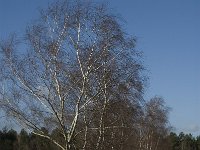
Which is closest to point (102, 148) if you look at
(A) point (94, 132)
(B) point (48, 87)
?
(A) point (94, 132)

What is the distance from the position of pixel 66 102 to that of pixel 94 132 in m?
1.91

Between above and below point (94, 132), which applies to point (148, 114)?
above

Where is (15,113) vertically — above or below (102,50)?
below

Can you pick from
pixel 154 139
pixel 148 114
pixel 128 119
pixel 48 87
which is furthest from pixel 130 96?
pixel 154 139

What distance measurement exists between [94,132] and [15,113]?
3.48 metres

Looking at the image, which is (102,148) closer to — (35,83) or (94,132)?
(94,132)

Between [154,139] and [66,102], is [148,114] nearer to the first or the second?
[154,139]

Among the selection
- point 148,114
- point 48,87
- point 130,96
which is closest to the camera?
point 48,87

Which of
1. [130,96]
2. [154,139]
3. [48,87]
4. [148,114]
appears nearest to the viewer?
[48,87]

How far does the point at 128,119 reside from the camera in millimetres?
23266

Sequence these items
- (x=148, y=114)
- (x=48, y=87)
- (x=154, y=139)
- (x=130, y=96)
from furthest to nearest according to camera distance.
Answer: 1. (x=154, y=139)
2. (x=148, y=114)
3. (x=130, y=96)
4. (x=48, y=87)

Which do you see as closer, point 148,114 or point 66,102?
point 66,102

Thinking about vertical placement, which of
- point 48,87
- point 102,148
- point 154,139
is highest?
point 154,139

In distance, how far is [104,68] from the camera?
20.6m
